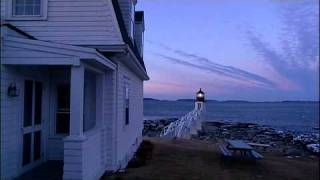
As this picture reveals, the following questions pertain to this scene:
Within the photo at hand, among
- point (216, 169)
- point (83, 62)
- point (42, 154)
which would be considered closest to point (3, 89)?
point (83, 62)

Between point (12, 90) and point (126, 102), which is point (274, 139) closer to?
point (126, 102)

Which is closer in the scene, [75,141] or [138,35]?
[75,141]

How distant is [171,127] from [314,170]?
10331mm

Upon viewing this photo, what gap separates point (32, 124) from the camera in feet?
32.9

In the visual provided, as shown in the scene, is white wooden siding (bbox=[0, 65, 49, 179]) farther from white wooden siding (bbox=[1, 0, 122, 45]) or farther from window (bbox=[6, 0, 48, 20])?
window (bbox=[6, 0, 48, 20])

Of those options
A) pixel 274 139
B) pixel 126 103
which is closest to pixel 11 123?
pixel 126 103

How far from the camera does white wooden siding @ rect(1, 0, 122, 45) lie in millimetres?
10852

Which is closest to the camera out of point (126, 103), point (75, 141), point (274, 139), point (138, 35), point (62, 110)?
point (75, 141)

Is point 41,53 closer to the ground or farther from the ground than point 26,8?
closer to the ground

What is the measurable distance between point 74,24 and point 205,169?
567 centimetres

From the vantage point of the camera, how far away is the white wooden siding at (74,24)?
10.9 metres

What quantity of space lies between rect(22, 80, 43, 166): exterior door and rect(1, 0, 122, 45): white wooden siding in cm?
131

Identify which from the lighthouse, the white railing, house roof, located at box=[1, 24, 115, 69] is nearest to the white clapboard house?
house roof, located at box=[1, 24, 115, 69]

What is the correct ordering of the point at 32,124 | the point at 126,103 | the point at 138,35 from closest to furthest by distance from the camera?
the point at 32,124, the point at 126,103, the point at 138,35
